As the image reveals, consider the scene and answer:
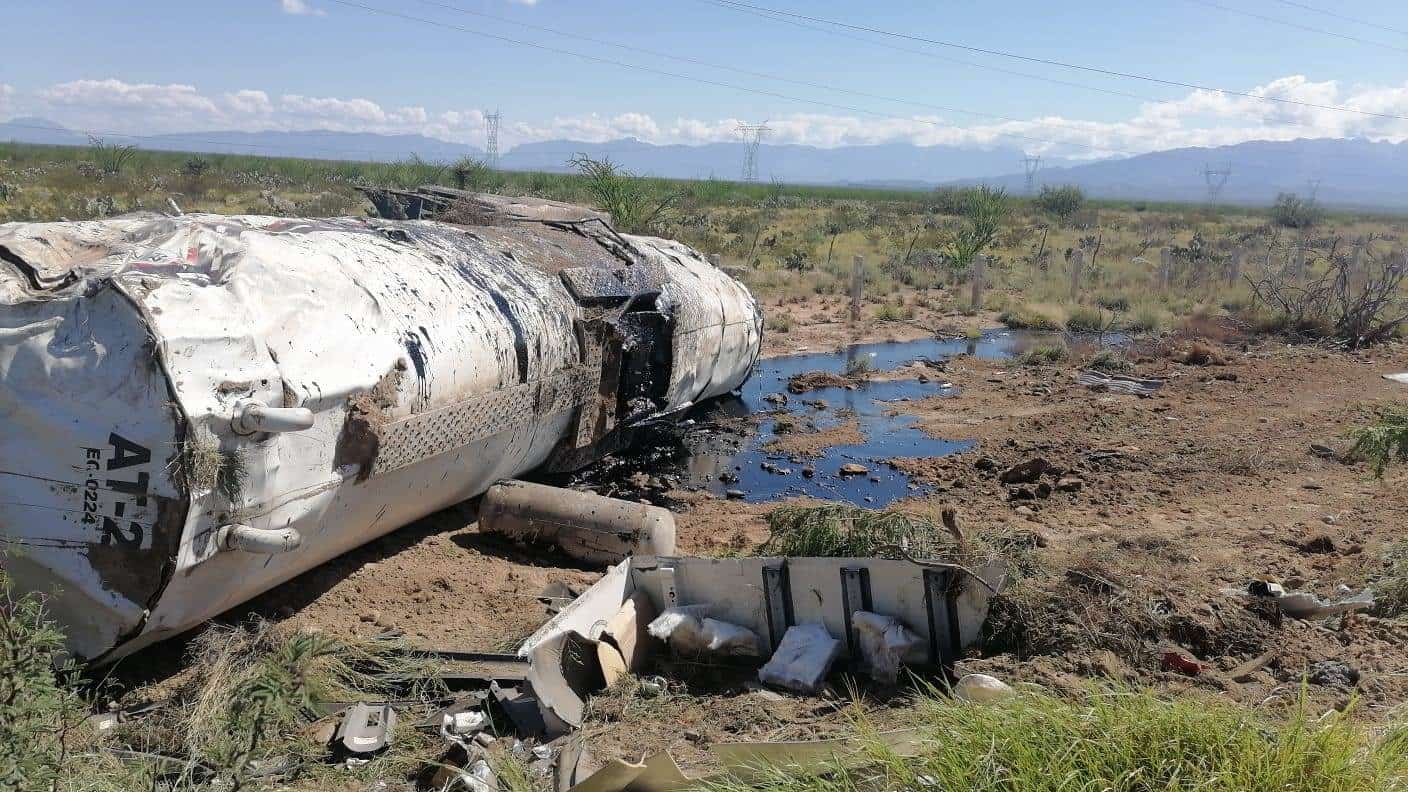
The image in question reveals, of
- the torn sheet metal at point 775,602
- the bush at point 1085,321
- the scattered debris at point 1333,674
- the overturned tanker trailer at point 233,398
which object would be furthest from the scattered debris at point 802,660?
the bush at point 1085,321

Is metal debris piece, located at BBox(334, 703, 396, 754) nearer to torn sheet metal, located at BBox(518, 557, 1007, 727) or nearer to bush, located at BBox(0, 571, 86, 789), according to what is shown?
torn sheet metal, located at BBox(518, 557, 1007, 727)

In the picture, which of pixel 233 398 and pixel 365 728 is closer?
pixel 365 728

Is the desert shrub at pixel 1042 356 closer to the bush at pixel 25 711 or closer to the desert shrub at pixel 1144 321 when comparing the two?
the desert shrub at pixel 1144 321

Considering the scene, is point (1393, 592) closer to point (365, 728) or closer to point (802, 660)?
point (802, 660)

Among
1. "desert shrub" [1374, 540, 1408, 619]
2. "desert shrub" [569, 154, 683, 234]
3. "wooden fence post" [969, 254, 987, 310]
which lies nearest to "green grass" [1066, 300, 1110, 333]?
"wooden fence post" [969, 254, 987, 310]

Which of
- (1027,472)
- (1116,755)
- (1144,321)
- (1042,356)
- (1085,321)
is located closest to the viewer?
(1116,755)

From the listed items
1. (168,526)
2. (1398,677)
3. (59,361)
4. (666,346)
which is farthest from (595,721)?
(666,346)

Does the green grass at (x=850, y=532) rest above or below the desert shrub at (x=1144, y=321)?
below

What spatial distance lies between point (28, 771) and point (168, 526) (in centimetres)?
153

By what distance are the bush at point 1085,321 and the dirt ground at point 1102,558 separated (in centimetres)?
562

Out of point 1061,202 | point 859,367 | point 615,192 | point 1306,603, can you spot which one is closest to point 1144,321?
point 859,367

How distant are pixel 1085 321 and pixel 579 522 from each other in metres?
14.7

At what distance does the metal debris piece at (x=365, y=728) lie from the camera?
4348 millimetres

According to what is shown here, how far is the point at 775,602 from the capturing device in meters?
5.44
